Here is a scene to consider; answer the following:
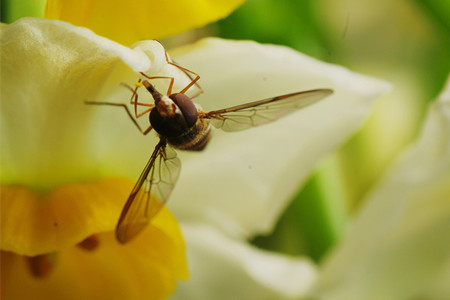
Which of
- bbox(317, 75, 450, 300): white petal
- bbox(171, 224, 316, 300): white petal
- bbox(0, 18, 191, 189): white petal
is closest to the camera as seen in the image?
bbox(0, 18, 191, 189): white petal

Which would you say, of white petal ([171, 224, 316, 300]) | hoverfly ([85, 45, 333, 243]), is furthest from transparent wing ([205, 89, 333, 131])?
white petal ([171, 224, 316, 300])


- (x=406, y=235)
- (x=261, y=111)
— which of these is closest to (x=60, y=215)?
(x=261, y=111)

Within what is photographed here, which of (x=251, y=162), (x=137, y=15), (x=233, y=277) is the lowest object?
(x=233, y=277)

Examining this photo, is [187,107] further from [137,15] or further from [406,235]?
[406,235]

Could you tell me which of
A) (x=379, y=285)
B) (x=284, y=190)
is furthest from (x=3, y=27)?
(x=379, y=285)

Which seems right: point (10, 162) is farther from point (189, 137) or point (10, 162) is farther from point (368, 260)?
point (368, 260)

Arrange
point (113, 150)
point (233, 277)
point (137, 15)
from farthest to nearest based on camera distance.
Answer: point (233, 277)
point (113, 150)
point (137, 15)

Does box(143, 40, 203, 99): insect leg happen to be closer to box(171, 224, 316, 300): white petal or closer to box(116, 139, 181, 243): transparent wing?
box(116, 139, 181, 243): transparent wing
